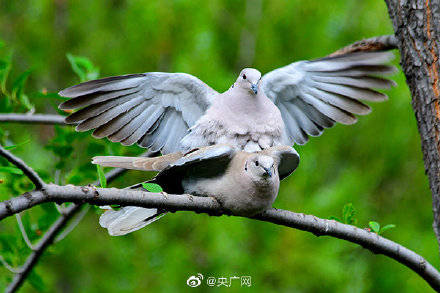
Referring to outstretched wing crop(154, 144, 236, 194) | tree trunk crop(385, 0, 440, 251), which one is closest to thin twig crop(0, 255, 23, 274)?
outstretched wing crop(154, 144, 236, 194)

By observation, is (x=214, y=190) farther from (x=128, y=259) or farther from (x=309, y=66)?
(x=128, y=259)

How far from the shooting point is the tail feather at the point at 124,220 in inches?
103

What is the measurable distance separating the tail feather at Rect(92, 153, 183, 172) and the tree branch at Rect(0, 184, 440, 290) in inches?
13.6

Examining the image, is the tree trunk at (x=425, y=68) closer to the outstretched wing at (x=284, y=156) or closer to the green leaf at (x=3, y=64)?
the outstretched wing at (x=284, y=156)

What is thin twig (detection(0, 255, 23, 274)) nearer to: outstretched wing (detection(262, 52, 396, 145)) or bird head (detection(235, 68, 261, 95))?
bird head (detection(235, 68, 261, 95))

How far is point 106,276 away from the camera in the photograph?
5.68 meters

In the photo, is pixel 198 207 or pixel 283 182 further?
pixel 283 182

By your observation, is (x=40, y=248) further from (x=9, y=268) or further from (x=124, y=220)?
(x=124, y=220)

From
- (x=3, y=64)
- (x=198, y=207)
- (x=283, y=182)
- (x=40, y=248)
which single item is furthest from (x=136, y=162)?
(x=283, y=182)

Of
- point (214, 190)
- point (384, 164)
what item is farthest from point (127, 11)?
point (214, 190)

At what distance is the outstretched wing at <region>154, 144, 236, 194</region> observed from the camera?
2.45 m

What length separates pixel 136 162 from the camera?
8.50 feet

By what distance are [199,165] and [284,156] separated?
0.36 meters

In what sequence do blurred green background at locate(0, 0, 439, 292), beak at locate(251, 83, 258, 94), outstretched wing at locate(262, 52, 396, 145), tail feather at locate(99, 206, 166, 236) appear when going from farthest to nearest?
blurred green background at locate(0, 0, 439, 292)
outstretched wing at locate(262, 52, 396, 145)
beak at locate(251, 83, 258, 94)
tail feather at locate(99, 206, 166, 236)
